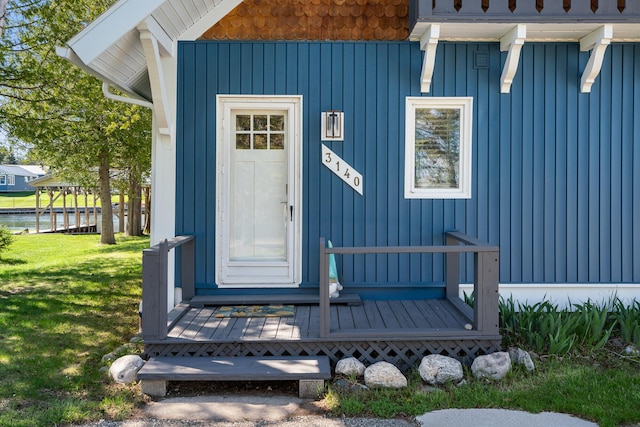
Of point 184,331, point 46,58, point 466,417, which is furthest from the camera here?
point 46,58

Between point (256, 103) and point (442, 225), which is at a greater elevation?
point (256, 103)

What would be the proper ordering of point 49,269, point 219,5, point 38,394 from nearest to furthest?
point 38,394 < point 219,5 < point 49,269

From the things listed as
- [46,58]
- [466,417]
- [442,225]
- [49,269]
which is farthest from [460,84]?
[49,269]

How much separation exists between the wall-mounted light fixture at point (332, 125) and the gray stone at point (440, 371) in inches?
95.7

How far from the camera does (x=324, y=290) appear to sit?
396 centimetres

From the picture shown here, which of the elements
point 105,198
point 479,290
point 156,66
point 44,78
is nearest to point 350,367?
point 479,290

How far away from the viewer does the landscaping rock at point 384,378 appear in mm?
3740

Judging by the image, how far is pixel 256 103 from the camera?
5387 millimetres

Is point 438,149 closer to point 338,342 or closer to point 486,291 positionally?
point 486,291

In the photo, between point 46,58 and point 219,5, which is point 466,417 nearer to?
point 219,5

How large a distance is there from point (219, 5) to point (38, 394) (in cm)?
383

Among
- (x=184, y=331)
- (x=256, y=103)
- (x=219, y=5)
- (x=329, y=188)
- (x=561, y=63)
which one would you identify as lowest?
(x=184, y=331)

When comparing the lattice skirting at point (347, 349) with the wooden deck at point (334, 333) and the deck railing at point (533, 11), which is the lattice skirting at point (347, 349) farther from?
the deck railing at point (533, 11)

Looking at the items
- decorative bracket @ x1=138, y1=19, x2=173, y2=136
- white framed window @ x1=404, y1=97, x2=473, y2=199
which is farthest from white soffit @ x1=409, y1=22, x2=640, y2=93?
decorative bracket @ x1=138, y1=19, x2=173, y2=136
